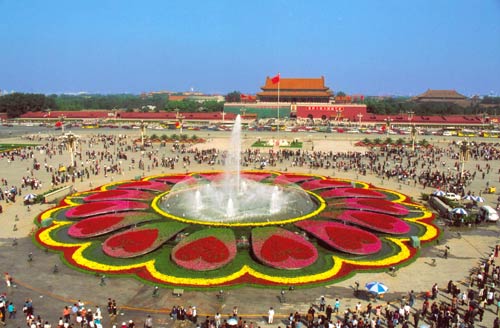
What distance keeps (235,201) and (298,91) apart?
9312 centimetres

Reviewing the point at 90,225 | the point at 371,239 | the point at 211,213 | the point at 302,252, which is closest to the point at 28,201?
the point at 90,225

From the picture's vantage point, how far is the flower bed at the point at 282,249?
21781 millimetres

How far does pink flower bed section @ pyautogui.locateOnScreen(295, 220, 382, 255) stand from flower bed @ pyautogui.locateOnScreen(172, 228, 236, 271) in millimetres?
4874

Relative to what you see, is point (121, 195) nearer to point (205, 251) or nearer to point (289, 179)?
point (205, 251)

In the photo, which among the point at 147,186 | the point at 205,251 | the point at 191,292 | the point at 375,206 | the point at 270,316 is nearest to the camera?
the point at 270,316

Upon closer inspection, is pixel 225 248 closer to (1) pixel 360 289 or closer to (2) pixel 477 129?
(1) pixel 360 289

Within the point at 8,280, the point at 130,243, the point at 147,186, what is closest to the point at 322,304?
the point at 130,243

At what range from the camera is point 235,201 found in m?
31.5

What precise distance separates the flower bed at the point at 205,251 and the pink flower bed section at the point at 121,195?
9.33 m

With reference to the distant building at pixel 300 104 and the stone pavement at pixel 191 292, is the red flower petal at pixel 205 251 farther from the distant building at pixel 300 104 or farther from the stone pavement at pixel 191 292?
the distant building at pixel 300 104

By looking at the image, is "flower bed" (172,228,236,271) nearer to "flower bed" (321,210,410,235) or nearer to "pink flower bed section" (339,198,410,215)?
"flower bed" (321,210,410,235)

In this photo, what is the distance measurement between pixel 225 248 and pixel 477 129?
93.7 m

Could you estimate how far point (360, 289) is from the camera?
1986cm

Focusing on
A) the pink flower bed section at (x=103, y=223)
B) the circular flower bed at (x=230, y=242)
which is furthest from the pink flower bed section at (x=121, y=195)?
the pink flower bed section at (x=103, y=223)
